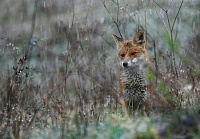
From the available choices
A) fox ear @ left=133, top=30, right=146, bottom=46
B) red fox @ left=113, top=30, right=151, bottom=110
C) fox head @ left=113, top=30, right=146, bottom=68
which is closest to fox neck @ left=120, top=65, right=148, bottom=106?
red fox @ left=113, top=30, right=151, bottom=110

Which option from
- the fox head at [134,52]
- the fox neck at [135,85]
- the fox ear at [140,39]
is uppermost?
the fox ear at [140,39]

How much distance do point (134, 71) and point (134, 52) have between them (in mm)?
398

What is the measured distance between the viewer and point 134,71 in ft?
23.8

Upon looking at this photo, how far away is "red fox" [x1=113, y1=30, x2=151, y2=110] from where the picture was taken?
6988mm

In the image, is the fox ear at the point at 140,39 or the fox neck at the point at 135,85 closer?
the fox neck at the point at 135,85

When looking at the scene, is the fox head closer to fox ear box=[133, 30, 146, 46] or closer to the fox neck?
fox ear box=[133, 30, 146, 46]

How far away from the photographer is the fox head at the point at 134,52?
720 cm

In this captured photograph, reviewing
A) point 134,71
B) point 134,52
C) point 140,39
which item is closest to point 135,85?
point 134,71

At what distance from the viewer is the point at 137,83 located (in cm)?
710

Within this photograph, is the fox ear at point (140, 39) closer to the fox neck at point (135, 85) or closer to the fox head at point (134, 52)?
the fox head at point (134, 52)

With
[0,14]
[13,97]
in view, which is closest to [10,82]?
[13,97]

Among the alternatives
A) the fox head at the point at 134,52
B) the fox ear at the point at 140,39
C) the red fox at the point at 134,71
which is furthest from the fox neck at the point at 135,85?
the fox ear at the point at 140,39

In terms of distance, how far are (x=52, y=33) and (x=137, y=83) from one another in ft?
33.8

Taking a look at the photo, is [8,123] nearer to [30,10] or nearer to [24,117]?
[24,117]
